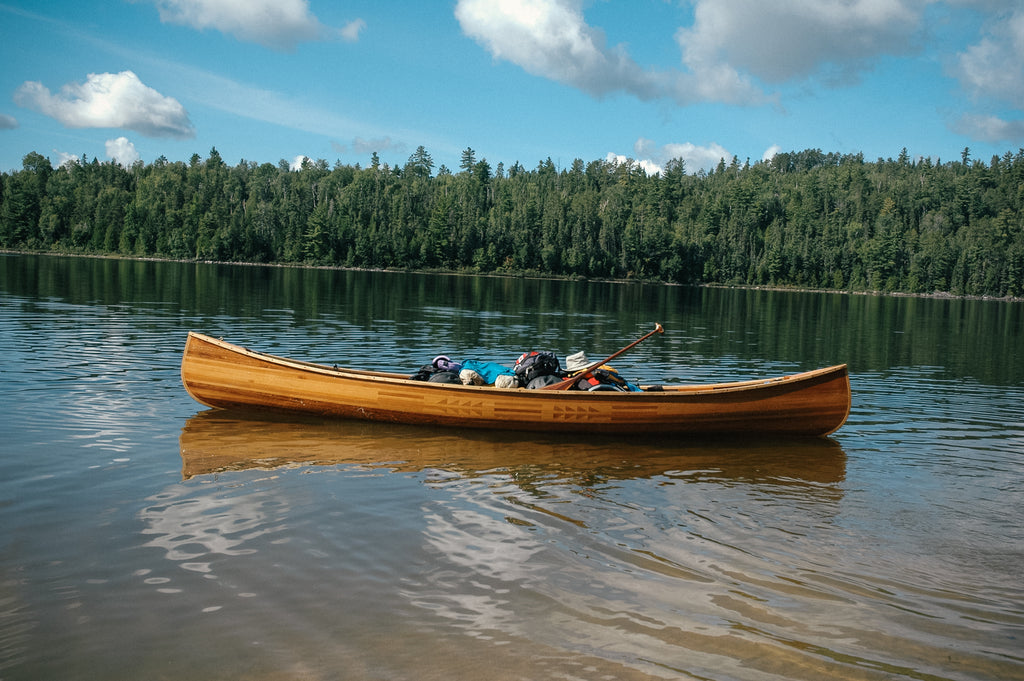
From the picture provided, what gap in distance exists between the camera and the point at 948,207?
182 m

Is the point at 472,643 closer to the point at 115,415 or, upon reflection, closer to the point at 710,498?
the point at 710,498

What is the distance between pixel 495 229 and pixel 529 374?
132 meters

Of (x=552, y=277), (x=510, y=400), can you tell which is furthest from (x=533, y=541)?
(x=552, y=277)

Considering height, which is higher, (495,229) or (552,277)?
(495,229)

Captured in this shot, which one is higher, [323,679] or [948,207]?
[948,207]

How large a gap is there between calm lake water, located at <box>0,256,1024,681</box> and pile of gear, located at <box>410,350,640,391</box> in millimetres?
990

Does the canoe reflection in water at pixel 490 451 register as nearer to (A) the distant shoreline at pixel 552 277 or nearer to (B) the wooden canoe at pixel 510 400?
(B) the wooden canoe at pixel 510 400

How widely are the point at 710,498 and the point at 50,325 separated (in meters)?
23.7

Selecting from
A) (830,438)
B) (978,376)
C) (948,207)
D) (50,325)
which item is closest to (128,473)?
(830,438)

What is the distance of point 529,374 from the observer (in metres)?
13.6

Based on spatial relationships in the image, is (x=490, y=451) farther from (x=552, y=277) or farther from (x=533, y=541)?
(x=552, y=277)

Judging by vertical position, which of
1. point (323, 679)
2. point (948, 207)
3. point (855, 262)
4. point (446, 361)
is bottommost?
point (323, 679)

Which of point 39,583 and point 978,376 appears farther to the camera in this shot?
point 978,376

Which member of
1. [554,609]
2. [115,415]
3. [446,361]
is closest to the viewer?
[554,609]
